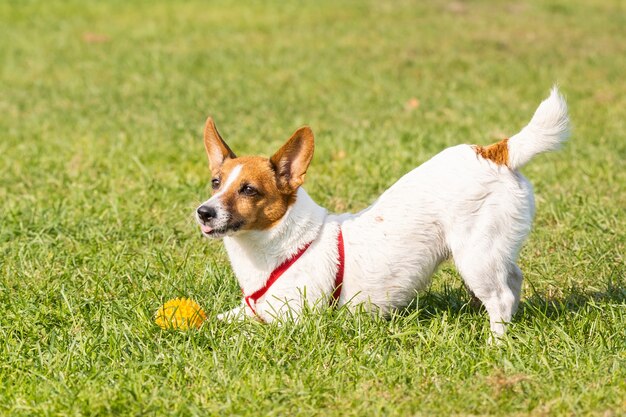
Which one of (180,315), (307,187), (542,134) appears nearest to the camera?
(180,315)

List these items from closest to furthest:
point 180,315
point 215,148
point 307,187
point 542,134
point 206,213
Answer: point 206,213 → point 180,315 → point 542,134 → point 215,148 → point 307,187

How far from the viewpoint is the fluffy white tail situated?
4707mm

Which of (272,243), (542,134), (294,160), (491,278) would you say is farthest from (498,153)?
(272,243)

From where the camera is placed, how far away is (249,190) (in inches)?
182

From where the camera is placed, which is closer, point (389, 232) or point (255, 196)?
point (255, 196)

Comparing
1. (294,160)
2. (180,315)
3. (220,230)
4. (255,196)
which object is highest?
(294,160)

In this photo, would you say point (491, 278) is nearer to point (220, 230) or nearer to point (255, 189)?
point (255, 189)

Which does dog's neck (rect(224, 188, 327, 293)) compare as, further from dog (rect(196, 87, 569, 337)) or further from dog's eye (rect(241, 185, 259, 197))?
dog's eye (rect(241, 185, 259, 197))

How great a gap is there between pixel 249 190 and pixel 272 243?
0.98 ft

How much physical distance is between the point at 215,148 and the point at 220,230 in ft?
2.17

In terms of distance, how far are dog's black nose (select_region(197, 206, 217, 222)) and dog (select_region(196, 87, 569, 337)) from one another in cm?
14

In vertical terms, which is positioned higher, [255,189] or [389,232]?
[255,189]

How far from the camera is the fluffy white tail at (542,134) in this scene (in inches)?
185

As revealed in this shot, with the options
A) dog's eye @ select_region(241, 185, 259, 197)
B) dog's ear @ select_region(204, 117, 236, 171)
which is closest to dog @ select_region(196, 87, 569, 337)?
dog's eye @ select_region(241, 185, 259, 197)
